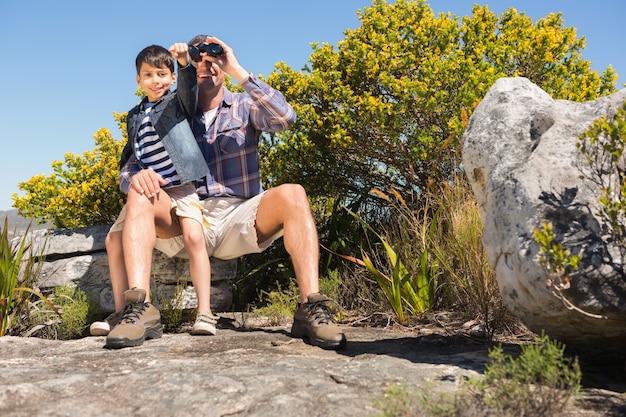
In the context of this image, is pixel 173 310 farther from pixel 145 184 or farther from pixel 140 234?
pixel 145 184

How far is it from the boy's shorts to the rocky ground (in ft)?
2.80

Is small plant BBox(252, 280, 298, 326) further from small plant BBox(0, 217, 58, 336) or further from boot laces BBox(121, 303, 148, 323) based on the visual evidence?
small plant BBox(0, 217, 58, 336)

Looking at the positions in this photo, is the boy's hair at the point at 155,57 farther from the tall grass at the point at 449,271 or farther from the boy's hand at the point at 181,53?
the tall grass at the point at 449,271

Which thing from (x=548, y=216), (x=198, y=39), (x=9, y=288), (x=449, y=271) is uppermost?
(x=198, y=39)

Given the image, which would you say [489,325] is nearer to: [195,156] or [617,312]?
[617,312]

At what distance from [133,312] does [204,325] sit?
1.53 ft

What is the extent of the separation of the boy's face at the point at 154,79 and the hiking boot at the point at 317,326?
6.17ft

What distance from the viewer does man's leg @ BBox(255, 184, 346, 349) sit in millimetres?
3786

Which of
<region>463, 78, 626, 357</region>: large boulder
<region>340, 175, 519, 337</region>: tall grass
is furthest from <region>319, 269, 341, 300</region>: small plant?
<region>463, 78, 626, 357</region>: large boulder

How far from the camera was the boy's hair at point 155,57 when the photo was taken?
15.2 feet

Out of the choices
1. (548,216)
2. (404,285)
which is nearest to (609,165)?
(548,216)

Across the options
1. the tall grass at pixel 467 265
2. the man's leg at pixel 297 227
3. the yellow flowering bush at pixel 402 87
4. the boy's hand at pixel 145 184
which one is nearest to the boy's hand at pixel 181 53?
the boy's hand at pixel 145 184

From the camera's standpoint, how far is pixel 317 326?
380cm

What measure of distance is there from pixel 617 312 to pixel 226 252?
2799 millimetres
